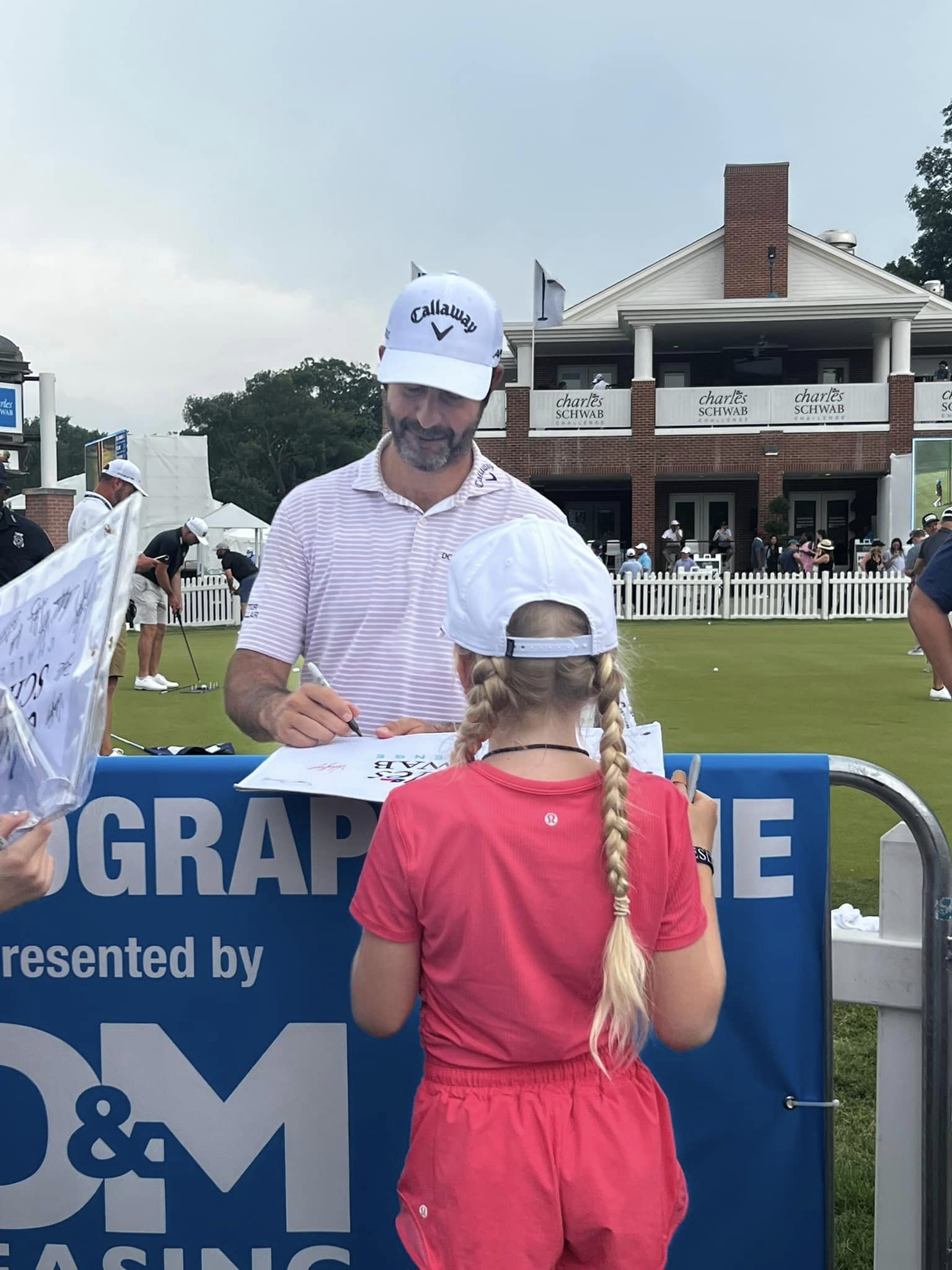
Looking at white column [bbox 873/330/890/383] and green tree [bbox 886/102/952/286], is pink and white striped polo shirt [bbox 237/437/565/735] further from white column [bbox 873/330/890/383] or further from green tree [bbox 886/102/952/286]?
green tree [bbox 886/102/952/286]

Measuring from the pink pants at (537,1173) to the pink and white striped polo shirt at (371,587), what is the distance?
3.29 feet

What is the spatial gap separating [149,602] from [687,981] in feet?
37.8

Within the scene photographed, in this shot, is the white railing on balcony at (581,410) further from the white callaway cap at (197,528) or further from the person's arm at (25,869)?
the person's arm at (25,869)

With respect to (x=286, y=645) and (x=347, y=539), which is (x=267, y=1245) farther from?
(x=347, y=539)

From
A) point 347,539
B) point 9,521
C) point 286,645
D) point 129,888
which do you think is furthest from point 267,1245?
point 9,521

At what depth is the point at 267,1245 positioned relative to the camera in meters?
2.45

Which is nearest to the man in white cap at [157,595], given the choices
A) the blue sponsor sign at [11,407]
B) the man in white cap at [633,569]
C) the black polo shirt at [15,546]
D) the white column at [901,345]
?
the black polo shirt at [15,546]

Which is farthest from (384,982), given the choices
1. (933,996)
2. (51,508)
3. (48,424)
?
(48,424)

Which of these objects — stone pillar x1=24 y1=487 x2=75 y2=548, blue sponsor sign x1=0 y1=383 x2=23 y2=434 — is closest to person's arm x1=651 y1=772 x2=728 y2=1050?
blue sponsor sign x1=0 y1=383 x2=23 y2=434

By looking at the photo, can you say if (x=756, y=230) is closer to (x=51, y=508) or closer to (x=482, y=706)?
(x=51, y=508)

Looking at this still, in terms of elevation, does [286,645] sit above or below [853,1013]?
above

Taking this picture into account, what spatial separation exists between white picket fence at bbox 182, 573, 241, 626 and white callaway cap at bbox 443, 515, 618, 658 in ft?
76.2

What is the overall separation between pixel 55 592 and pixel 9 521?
5.94 meters

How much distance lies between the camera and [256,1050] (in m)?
2.41
